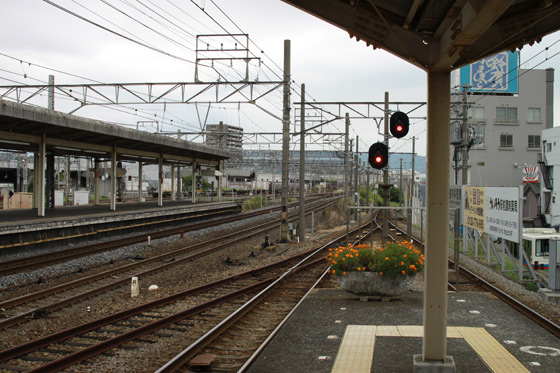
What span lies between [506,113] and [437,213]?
47690 millimetres

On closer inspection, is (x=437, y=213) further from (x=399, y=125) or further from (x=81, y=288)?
(x=81, y=288)

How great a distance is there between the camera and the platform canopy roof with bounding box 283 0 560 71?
4404 mm

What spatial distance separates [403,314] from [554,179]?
32.7m

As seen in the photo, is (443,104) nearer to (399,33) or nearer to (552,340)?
(399,33)

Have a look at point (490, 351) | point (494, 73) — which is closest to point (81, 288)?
point (490, 351)

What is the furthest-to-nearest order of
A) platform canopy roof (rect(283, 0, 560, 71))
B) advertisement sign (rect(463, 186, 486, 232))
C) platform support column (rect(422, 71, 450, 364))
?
advertisement sign (rect(463, 186, 486, 232))
platform support column (rect(422, 71, 450, 364))
platform canopy roof (rect(283, 0, 560, 71))

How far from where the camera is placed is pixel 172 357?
5.89 m

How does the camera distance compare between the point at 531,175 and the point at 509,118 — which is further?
the point at 509,118

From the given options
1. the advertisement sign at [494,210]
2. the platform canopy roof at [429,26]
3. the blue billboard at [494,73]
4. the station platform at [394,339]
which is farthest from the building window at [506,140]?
the platform canopy roof at [429,26]

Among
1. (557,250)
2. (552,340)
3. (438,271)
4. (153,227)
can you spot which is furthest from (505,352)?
(153,227)

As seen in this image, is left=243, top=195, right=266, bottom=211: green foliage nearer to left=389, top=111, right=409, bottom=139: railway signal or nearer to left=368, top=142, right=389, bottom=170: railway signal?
left=368, top=142, right=389, bottom=170: railway signal

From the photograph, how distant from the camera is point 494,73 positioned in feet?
Result: 153

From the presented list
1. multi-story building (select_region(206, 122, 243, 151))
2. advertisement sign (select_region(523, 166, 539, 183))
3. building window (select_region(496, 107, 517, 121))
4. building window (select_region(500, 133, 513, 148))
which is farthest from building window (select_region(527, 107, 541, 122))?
multi-story building (select_region(206, 122, 243, 151))

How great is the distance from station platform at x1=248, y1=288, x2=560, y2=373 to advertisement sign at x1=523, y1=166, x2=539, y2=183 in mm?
35564
